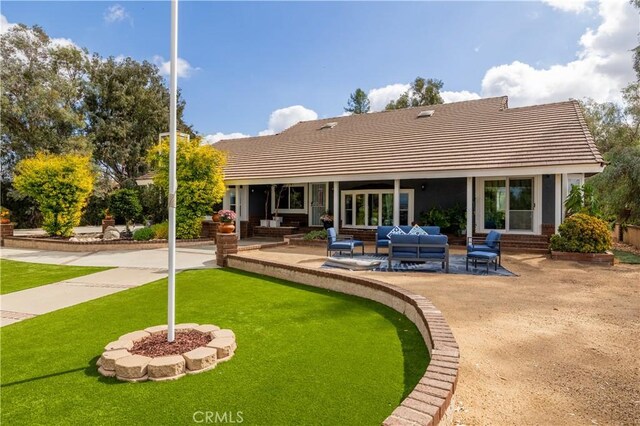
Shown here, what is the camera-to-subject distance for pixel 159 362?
12.0 ft

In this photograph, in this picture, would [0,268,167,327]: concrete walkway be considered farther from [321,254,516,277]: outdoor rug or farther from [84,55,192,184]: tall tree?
[84,55,192,184]: tall tree

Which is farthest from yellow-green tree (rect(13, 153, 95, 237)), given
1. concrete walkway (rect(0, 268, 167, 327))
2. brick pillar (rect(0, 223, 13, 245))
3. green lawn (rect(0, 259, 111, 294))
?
concrete walkway (rect(0, 268, 167, 327))

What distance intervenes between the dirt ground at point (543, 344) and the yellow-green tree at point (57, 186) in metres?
15.0

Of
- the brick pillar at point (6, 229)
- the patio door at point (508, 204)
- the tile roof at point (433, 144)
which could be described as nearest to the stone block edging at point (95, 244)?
the brick pillar at point (6, 229)

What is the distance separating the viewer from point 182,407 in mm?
3123

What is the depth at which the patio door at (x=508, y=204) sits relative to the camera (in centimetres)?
1426

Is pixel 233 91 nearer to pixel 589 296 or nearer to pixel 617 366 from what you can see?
pixel 589 296

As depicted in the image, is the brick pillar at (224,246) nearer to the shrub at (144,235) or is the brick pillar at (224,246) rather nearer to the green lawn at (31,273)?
the green lawn at (31,273)

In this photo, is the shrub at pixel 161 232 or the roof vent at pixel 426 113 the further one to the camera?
the roof vent at pixel 426 113

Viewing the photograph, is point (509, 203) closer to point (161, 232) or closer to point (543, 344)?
point (543, 344)

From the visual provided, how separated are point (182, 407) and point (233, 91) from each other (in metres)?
16.9

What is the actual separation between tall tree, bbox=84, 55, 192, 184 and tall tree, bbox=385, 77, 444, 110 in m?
24.5

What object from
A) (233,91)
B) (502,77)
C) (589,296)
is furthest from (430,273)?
(502,77)

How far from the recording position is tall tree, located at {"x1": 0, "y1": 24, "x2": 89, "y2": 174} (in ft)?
82.8
